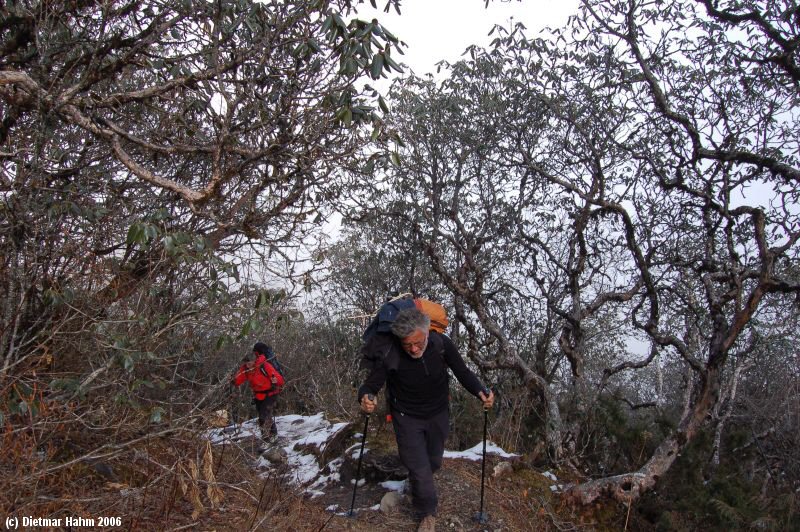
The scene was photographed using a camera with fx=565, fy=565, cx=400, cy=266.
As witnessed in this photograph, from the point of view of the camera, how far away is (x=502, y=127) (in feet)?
30.9

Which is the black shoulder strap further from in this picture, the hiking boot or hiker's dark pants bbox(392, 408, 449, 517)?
the hiking boot

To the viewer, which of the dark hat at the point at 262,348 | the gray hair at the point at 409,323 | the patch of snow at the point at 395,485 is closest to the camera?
the gray hair at the point at 409,323

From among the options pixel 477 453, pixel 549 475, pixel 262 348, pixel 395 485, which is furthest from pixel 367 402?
pixel 262 348

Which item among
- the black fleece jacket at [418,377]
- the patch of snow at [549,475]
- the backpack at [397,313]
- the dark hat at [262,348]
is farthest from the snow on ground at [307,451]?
the backpack at [397,313]

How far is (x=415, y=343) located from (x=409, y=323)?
177mm

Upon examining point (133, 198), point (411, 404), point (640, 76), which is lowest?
point (411, 404)

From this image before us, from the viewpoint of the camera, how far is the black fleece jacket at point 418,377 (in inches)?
183

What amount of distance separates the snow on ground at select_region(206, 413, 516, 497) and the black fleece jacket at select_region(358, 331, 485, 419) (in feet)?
4.16

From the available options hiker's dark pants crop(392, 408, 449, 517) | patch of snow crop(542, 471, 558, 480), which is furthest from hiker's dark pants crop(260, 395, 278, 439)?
hiker's dark pants crop(392, 408, 449, 517)

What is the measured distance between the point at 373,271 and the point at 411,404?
865cm

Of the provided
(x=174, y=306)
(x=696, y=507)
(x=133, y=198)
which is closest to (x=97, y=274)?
(x=174, y=306)

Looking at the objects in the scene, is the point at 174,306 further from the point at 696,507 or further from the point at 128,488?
the point at 696,507

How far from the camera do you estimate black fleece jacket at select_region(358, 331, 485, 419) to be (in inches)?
183

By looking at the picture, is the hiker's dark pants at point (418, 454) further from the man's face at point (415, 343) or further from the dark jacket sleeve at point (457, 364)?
the man's face at point (415, 343)
